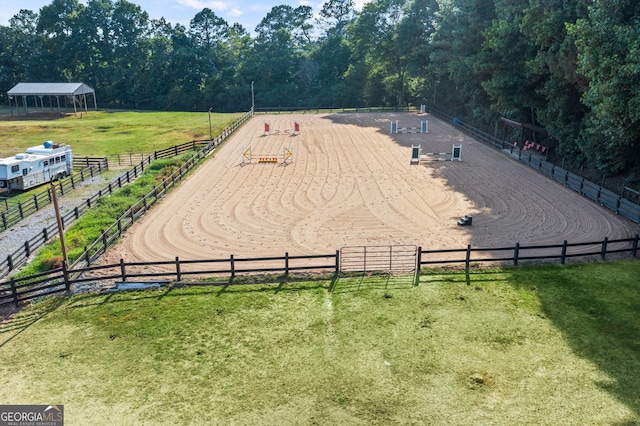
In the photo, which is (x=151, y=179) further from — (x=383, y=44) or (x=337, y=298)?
(x=383, y=44)

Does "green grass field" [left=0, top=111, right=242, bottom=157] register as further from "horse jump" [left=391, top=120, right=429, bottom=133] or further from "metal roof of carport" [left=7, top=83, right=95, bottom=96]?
"horse jump" [left=391, top=120, right=429, bottom=133]

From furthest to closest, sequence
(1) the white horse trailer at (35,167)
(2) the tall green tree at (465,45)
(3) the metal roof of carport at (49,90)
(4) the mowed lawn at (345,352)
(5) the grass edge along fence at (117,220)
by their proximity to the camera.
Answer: (3) the metal roof of carport at (49,90)
(2) the tall green tree at (465,45)
(1) the white horse trailer at (35,167)
(5) the grass edge along fence at (117,220)
(4) the mowed lawn at (345,352)

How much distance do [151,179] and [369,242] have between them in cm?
1897

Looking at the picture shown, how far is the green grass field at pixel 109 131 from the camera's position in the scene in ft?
156

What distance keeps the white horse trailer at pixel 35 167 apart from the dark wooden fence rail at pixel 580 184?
Result: 111 feet

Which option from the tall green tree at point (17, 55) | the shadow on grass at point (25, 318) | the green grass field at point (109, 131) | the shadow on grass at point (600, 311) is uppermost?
the tall green tree at point (17, 55)

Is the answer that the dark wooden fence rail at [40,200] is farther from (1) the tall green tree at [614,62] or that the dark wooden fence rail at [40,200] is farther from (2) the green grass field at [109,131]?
(1) the tall green tree at [614,62]

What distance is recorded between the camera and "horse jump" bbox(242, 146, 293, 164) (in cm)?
3581

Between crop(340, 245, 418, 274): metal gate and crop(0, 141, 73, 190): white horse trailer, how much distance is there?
23.4 metres

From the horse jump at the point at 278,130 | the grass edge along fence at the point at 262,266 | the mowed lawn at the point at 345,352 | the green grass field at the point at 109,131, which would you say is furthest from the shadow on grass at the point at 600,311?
the green grass field at the point at 109,131

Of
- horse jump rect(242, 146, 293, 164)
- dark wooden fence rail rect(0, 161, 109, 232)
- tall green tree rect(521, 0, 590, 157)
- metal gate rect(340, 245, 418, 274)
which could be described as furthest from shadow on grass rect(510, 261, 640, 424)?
dark wooden fence rail rect(0, 161, 109, 232)

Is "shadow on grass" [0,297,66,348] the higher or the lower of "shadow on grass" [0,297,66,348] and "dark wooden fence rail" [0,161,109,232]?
the lower

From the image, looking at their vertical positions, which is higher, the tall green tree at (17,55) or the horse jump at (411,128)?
the tall green tree at (17,55)

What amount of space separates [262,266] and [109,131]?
153 ft
